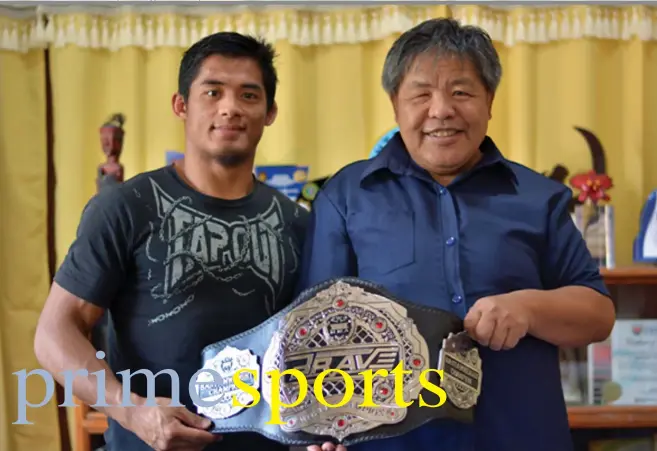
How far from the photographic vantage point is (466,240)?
2.44ft

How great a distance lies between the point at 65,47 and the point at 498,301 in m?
0.99

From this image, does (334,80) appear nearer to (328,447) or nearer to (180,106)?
(180,106)

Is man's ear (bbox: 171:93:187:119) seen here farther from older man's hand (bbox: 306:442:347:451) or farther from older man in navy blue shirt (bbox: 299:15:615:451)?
older man's hand (bbox: 306:442:347:451)

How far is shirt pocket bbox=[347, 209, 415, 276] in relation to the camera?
74 centimetres

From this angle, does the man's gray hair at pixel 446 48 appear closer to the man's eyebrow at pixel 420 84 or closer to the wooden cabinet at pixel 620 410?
the man's eyebrow at pixel 420 84

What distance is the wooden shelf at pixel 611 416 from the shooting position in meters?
1.34

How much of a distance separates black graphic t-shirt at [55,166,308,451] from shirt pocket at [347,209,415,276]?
131mm

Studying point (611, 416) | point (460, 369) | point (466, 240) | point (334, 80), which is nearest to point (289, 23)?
point (334, 80)

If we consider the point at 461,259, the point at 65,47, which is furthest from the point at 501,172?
the point at 65,47

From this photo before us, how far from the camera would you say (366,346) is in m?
0.70

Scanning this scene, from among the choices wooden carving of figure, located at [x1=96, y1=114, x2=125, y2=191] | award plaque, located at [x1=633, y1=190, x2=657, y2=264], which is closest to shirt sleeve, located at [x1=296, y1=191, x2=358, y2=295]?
wooden carving of figure, located at [x1=96, y1=114, x2=125, y2=191]

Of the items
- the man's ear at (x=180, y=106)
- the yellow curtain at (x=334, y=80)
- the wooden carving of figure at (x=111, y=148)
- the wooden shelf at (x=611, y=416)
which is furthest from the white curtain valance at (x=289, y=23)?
the wooden shelf at (x=611, y=416)

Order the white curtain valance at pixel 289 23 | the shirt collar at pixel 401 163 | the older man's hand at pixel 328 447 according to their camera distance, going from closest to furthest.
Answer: the older man's hand at pixel 328 447, the shirt collar at pixel 401 163, the white curtain valance at pixel 289 23

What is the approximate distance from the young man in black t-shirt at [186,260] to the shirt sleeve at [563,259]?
0.32m
